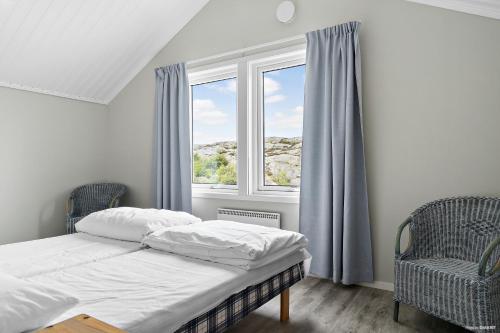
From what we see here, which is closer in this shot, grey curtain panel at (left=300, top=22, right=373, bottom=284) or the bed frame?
the bed frame

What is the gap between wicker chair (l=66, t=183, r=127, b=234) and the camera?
4055 millimetres

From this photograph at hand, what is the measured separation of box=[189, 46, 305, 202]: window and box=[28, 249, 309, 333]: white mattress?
140 centimetres

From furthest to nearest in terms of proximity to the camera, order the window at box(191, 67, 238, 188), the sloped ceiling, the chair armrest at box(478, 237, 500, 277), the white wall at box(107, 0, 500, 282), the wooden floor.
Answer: the window at box(191, 67, 238, 188) < the sloped ceiling < the white wall at box(107, 0, 500, 282) < the wooden floor < the chair armrest at box(478, 237, 500, 277)

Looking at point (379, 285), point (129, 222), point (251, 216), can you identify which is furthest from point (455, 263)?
point (129, 222)

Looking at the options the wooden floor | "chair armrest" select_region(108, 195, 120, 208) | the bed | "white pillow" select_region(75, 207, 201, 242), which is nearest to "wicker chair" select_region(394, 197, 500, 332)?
the wooden floor

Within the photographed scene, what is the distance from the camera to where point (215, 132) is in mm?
3887

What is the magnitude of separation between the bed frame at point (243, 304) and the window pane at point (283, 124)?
124cm

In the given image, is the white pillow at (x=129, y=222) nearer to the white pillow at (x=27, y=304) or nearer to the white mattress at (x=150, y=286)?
the white mattress at (x=150, y=286)

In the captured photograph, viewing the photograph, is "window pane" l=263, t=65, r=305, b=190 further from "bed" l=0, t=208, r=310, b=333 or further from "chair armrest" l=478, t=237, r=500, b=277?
"chair armrest" l=478, t=237, r=500, b=277

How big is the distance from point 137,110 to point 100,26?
1125 millimetres

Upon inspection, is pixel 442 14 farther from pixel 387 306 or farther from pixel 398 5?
pixel 387 306

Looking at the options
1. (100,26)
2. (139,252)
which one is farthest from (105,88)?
(139,252)

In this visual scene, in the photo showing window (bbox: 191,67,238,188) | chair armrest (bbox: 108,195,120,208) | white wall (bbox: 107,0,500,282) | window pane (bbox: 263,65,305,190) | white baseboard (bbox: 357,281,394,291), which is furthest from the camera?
chair armrest (bbox: 108,195,120,208)

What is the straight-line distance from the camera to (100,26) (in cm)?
344
